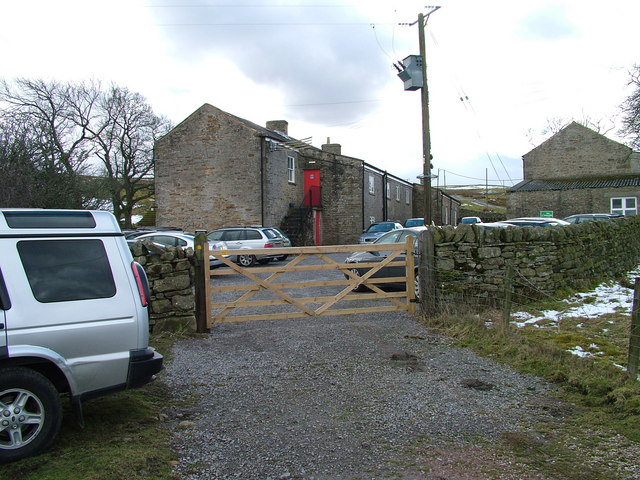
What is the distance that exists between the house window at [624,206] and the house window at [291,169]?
71.2 feet

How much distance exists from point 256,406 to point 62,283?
2.15m

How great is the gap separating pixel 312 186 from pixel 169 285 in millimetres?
25965

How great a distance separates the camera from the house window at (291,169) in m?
31.7

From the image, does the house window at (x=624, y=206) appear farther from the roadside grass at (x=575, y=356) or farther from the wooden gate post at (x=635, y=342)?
the wooden gate post at (x=635, y=342)

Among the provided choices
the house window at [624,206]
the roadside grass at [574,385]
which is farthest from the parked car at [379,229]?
the house window at [624,206]

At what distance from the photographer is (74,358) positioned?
3.96m

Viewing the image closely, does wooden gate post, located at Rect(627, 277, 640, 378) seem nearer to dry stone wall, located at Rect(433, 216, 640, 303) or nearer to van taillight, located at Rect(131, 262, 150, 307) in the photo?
dry stone wall, located at Rect(433, 216, 640, 303)

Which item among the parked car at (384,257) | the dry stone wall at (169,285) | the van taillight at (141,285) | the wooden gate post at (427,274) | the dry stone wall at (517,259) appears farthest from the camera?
the parked car at (384,257)

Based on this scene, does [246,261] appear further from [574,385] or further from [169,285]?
[574,385]

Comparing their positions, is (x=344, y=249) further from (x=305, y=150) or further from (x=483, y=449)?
(x=305, y=150)

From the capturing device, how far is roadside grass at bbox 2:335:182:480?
11.7 ft

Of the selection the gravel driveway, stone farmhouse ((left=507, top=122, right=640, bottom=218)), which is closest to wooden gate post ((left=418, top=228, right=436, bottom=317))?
the gravel driveway

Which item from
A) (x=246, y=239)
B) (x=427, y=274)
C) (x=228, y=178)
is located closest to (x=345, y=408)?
(x=427, y=274)

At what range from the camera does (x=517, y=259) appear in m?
10.8
